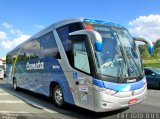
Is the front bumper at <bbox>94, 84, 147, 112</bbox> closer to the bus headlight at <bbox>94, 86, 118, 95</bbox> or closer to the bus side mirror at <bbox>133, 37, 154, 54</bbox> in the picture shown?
the bus headlight at <bbox>94, 86, 118, 95</bbox>

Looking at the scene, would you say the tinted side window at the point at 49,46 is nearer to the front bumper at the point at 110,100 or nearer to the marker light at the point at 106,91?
the marker light at the point at 106,91

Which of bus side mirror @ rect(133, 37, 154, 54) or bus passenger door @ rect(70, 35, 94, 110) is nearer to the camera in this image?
bus passenger door @ rect(70, 35, 94, 110)

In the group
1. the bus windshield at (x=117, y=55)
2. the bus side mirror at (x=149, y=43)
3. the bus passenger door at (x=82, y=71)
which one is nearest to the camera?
the bus windshield at (x=117, y=55)

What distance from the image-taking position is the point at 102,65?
30.3 ft

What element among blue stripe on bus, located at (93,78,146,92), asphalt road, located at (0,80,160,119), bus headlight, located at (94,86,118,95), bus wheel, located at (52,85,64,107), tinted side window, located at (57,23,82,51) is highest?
tinted side window, located at (57,23,82,51)

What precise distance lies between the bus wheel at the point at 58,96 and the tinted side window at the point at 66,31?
1.80 meters

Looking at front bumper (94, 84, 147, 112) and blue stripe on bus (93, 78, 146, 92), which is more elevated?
blue stripe on bus (93, 78, 146, 92)

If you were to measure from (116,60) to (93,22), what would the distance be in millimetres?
1651

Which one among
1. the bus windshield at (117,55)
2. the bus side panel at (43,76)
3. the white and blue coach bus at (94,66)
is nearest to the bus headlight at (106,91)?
the white and blue coach bus at (94,66)

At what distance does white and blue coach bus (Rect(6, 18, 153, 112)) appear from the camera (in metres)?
9.09

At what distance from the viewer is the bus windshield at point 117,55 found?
9.28 m

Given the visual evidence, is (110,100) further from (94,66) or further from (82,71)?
(82,71)

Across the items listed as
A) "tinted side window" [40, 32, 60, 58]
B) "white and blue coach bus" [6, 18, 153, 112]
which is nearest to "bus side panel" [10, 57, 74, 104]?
"white and blue coach bus" [6, 18, 153, 112]

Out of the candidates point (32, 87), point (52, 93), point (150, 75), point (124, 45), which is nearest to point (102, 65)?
point (124, 45)
